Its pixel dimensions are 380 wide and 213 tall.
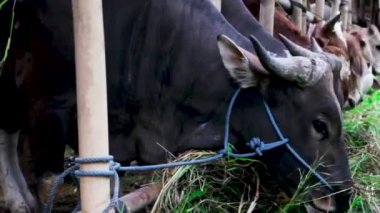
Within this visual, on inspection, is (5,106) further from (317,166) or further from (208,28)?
(317,166)

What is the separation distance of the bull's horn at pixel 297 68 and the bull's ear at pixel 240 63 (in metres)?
0.07

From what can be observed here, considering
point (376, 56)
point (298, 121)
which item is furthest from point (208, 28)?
point (376, 56)

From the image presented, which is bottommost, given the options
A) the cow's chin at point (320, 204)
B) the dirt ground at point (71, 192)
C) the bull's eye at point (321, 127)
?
the dirt ground at point (71, 192)

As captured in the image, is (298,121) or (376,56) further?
(376,56)

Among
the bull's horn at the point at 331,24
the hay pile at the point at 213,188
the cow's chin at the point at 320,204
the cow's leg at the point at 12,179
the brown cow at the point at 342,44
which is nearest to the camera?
the hay pile at the point at 213,188

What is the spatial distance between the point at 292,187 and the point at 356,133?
838 millimetres

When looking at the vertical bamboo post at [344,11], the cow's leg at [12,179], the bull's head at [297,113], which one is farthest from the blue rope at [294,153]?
the vertical bamboo post at [344,11]

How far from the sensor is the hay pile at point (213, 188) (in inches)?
112

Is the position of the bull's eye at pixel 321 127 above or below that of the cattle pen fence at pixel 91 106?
below

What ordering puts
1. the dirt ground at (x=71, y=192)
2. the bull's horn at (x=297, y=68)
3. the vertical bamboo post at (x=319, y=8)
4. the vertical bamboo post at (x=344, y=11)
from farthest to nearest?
the vertical bamboo post at (x=344, y=11), the vertical bamboo post at (x=319, y=8), the dirt ground at (x=71, y=192), the bull's horn at (x=297, y=68)

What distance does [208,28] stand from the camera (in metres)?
3.61

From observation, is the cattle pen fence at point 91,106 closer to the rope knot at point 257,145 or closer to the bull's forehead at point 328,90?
the rope knot at point 257,145

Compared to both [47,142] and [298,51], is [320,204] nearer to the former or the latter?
[298,51]

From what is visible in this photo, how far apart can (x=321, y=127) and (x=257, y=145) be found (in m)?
0.30
